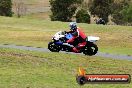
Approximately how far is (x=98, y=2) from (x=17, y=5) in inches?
1884

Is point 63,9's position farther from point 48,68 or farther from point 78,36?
point 48,68

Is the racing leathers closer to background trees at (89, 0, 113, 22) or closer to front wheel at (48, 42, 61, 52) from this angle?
front wheel at (48, 42, 61, 52)

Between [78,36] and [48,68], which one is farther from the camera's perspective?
[78,36]

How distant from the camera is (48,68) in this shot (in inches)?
925

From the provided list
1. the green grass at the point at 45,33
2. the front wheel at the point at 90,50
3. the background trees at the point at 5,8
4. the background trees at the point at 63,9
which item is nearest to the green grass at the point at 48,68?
the front wheel at the point at 90,50

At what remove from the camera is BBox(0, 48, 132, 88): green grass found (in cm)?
1958

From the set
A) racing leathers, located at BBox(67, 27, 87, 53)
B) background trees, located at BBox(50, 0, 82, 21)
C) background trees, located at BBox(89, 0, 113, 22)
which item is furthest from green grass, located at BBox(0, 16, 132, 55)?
background trees, located at BBox(89, 0, 113, 22)

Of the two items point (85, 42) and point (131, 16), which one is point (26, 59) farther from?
point (131, 16)

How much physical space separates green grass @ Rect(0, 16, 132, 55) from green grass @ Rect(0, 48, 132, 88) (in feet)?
34.4

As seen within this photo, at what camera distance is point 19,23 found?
57.4 meters

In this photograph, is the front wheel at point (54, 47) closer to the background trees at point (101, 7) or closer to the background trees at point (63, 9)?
the background trees at point (63, 9)

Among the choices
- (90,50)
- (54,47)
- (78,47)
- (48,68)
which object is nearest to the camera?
(48,68)

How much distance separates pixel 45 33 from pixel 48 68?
966 inches

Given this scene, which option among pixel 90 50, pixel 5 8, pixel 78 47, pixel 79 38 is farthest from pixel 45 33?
pixel 5 8
